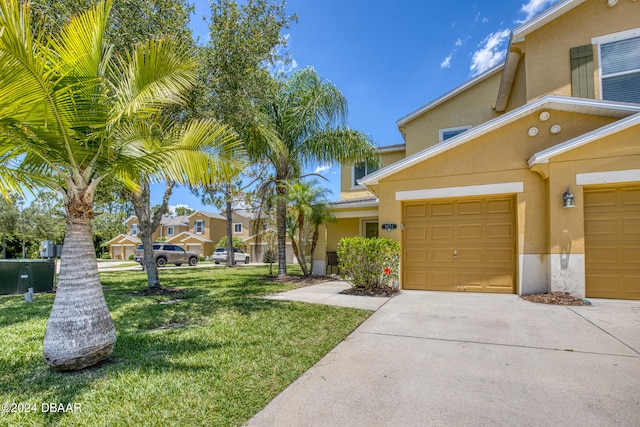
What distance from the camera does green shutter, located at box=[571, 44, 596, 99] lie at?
8.66m

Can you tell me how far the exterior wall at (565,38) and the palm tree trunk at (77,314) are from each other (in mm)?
11387

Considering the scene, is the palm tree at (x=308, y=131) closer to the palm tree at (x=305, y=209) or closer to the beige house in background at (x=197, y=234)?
the palm tree at (x=305, y=209)

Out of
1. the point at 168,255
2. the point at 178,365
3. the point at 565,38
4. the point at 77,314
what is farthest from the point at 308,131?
the point at 168,255

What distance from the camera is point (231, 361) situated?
3.96 meters

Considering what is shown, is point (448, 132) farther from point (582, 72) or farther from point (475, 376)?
point (475, 376)

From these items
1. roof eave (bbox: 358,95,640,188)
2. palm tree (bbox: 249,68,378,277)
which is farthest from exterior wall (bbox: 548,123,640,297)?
palm tree (bbox: 249,68,378,277)

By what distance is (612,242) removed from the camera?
282 inches

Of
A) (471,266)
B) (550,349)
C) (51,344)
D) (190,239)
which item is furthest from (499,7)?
(190,239)

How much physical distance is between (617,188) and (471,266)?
361 cm

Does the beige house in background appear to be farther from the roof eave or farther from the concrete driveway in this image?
the concrete driveway

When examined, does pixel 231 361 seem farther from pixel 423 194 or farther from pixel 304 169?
pixel 304 169

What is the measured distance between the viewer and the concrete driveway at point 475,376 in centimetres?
277

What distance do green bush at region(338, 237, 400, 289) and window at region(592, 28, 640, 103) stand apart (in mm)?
7219

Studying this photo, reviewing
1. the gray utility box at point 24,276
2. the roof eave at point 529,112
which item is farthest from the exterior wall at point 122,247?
the roof eave at point 529,112
